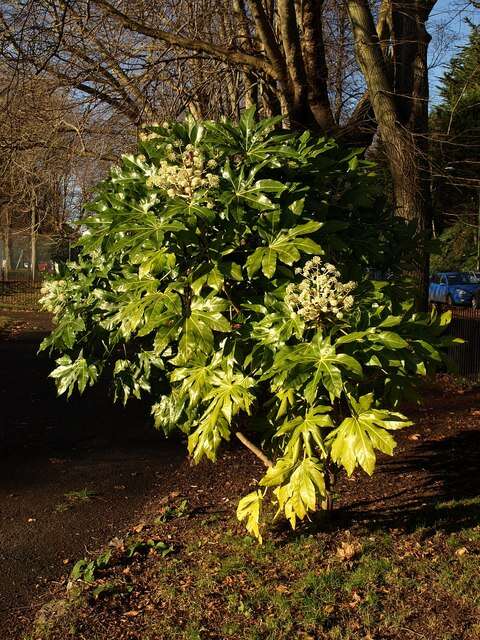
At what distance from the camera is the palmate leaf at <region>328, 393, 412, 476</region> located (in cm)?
347

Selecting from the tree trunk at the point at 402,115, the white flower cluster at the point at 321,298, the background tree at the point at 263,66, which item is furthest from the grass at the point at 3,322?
the white flower cluster at the point at 321,298

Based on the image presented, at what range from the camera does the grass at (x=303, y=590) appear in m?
3.62

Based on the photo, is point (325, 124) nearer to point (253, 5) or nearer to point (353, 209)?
point (253, 5)

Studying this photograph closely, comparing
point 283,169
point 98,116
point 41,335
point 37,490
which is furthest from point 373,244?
point 41,335

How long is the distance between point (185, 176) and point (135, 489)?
11.7 ft

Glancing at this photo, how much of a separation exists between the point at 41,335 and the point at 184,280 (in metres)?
16.2

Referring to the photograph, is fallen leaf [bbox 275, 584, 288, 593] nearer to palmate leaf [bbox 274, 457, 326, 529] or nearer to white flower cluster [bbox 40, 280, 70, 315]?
palmate leaf [bbox 274, 457, 326, 529]

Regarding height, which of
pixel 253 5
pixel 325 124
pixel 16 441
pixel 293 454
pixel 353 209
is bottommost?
pixel 16 441

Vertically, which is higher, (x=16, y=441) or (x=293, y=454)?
(x=293, y=454)

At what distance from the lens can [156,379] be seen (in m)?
4.92

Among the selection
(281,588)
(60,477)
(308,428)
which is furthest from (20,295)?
(308,428)

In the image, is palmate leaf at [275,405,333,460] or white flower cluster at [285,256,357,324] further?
palmate leaf at [275,405,333,460]

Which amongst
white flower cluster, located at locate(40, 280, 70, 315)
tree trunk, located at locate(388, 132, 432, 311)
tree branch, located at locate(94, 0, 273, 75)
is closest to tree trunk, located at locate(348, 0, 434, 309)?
tree trunk, located at locate(388, 132, 432, 311)

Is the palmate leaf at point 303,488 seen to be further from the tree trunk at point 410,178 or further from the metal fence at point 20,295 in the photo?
the metal fence at point 20,295
